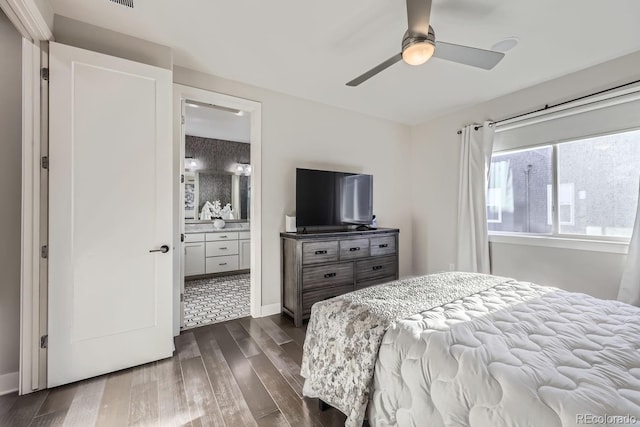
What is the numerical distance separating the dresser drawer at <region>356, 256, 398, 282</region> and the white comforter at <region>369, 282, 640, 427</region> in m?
1.86

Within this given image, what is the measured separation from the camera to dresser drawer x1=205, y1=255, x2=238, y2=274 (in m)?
4.82

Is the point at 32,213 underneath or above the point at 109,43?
underneath

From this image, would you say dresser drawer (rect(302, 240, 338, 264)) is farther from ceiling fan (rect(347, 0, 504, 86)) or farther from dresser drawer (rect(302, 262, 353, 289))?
ceiling fan (rect(347, 0, 504, 86))

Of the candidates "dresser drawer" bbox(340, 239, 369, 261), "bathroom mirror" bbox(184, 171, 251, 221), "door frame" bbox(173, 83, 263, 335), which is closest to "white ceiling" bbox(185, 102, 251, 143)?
"bathroom mirror" bbox(184, 171, 251, 221)

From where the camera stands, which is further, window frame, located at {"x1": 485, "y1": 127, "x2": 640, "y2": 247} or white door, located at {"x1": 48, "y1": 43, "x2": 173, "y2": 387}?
window frame, located at {"x1": 485, "y1": 127, "x2": 640, "y2": 247}

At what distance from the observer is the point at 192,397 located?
175cm

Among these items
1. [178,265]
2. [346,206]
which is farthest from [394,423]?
[346,206]

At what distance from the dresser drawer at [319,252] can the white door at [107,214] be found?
1304mm

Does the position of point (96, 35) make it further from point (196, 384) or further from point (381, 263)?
point (381, 263)

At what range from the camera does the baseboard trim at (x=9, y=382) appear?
177 centimetres

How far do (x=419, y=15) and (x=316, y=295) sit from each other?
8.48ft
